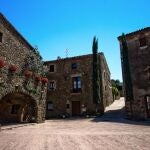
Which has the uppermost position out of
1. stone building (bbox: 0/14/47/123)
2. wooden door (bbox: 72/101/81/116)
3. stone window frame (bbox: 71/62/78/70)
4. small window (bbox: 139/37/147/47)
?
small window (bbox: 139/37/147/47)

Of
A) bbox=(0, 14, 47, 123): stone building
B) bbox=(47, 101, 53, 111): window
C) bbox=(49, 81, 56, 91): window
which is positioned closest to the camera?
bbox=(0, 14, 47, 123): stone building

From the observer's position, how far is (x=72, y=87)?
24.6 meters

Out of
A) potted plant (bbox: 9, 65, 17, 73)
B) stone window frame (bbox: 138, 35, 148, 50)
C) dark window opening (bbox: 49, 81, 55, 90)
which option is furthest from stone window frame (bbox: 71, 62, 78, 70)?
potted plant (bbox: 9, 65, 17, 73)

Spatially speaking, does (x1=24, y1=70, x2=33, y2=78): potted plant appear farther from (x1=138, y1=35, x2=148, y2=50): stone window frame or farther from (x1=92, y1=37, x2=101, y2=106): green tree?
(x1=138, y1=35, x2=148, y2=50): stone window frame

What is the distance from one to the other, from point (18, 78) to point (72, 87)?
1207 centimetres

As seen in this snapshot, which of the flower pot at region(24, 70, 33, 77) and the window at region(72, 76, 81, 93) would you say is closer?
the flower pot at region(24, 70, 33, 77)

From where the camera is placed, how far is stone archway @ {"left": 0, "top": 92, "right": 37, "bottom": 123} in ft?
51.5

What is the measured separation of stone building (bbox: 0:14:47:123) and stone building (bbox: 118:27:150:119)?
8646mm

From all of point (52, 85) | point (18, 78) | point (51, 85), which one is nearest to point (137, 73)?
point (18, 78)

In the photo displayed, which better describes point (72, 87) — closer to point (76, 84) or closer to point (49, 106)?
point (76, 84)

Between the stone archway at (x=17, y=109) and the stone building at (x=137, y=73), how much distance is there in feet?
31.1

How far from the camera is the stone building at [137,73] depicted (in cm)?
1748

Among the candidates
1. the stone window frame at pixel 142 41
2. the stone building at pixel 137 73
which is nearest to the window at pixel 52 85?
the stone building at pixel 137 73

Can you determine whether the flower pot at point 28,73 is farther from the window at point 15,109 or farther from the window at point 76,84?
the window at point 76,84
